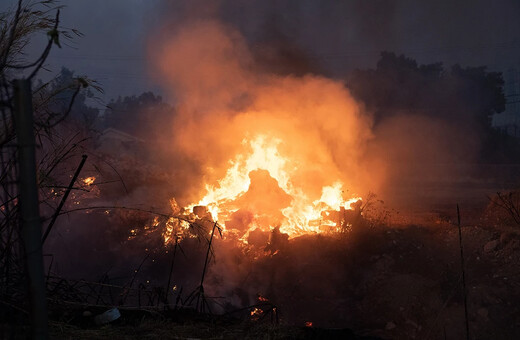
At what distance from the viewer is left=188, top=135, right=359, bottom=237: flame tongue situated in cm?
1069

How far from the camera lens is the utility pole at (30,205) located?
195cm

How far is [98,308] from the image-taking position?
12.7 feet

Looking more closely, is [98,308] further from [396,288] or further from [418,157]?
[418,157]

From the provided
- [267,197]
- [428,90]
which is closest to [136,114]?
[428,90]

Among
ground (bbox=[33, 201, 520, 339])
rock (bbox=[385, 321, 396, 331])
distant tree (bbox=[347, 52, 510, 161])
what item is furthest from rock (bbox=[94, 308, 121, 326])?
distant tree (bbox=[347, 52, 510, 161])

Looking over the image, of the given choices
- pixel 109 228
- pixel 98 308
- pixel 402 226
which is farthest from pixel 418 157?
pixel 98 308

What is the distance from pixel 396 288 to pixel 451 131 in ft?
55.0

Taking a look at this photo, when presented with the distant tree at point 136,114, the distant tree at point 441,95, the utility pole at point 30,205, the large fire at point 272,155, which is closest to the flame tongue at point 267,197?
the large fire at point 272,155

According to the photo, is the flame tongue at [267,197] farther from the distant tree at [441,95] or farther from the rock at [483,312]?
the distant tree at [441,95]

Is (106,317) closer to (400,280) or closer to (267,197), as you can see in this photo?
(400,280)

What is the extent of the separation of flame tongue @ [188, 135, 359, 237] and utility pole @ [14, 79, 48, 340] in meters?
8.54

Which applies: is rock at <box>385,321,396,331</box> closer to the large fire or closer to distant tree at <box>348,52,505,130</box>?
the large fire

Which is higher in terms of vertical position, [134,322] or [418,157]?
[418,157]

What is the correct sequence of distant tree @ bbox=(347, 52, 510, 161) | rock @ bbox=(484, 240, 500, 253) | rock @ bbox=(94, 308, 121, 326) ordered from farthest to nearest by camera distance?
distant tree @ bbox=(347, 52, 510, 161) < rock @ bbox=(484, 240, 500, 253) < rock @ bbox=(94, 308, 121, 326)
